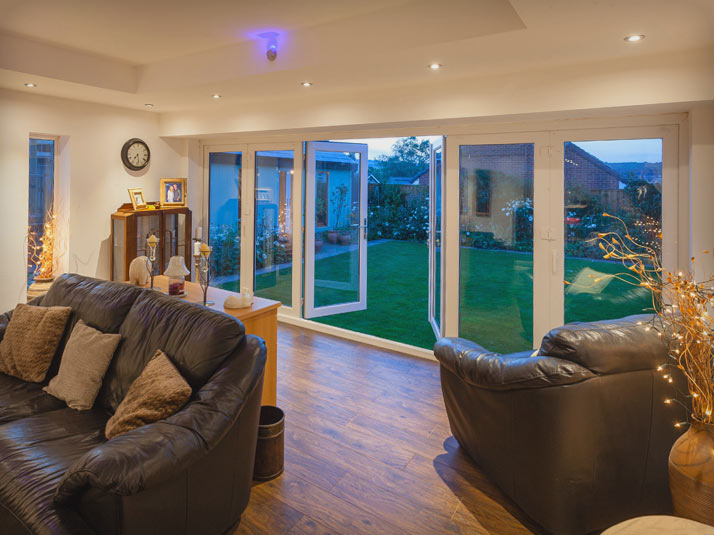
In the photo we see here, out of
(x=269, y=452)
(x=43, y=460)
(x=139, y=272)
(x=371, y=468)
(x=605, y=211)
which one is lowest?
(x=371, y=468)

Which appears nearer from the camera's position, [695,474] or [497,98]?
[695,474]

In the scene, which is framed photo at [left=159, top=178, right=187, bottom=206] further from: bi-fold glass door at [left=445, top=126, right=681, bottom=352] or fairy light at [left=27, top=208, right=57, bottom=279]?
bi-fold glass door at [left=445, top=126, right=681, bottom=352]

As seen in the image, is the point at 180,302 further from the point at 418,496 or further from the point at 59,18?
the point at 59,18

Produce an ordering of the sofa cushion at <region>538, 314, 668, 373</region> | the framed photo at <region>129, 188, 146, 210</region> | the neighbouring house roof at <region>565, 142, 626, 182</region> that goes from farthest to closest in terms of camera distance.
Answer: the framed photo at <region>129, 188, 146, 210</region>, the neighbouring house roof at <region>565, 142, 626, 182</region>, the sofa cushion at <region>538, 314, 668, 373</region>

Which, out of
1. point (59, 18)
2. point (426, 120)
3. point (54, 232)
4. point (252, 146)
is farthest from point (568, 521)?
point (54, 232)

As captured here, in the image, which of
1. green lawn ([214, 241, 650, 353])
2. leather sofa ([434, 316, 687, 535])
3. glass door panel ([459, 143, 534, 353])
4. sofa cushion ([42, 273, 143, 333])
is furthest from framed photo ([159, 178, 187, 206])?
leather sofa ([434, 316, 687, 535])

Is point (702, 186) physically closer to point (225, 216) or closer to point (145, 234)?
point (225, 216)

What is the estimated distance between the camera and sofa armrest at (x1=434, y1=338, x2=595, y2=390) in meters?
1.89

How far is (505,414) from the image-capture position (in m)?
2.12

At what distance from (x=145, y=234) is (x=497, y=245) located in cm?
388

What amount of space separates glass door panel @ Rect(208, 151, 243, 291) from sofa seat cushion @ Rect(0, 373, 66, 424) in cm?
364

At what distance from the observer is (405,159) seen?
30.2ft

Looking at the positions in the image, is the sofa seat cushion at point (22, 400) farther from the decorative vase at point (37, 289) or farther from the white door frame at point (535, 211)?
the white door frame at point (535, 211)

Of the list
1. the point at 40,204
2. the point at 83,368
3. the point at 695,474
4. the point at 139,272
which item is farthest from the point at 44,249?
the point at 695,474
